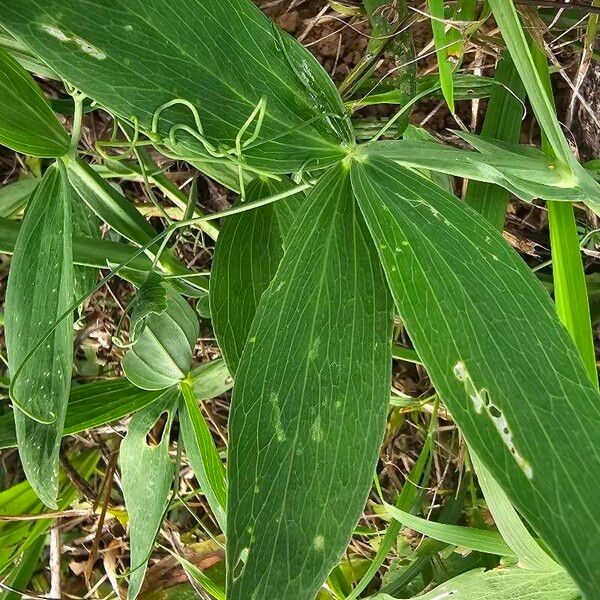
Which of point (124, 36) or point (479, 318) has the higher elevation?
point (124, 36)

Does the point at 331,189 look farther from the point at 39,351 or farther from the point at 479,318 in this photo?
the point at 39,351

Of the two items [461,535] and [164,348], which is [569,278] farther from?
[164,348]

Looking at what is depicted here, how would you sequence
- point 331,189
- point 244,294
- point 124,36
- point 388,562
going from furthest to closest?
point 388,562 < point 244,294 < point 331,189 < point 124,36

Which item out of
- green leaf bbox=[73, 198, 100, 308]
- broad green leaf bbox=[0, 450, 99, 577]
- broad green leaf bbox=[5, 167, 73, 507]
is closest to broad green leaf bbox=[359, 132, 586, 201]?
broad green leaf bbox=[5, 167, 73, 507]

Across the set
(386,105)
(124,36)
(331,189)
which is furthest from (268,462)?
(386,105)

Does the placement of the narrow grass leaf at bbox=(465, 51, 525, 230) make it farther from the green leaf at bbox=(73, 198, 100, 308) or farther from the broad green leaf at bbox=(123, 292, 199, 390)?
the green leaf at bbox=(73, 198, 100, 308)

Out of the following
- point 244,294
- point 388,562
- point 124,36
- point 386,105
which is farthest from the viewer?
point 388,562

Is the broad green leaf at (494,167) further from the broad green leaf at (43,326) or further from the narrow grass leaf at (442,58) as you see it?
the broad green leaf at (43,326)
